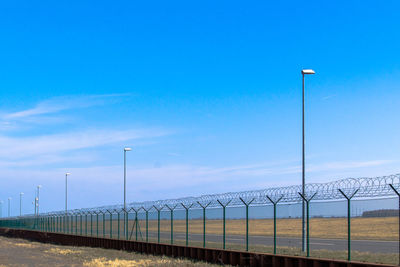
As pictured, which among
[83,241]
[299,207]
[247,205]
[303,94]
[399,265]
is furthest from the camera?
[83,241]

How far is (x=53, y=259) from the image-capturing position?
28.6 meters

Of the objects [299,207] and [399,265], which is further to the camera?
[299,207]

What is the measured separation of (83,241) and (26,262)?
38.5 ft

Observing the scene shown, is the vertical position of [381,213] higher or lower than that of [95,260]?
higher

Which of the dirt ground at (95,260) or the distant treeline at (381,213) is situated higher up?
the distant treeline at (381,213)

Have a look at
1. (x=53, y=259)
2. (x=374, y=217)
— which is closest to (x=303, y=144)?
(x=374, y=217)

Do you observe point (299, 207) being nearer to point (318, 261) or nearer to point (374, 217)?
point (374, 217)

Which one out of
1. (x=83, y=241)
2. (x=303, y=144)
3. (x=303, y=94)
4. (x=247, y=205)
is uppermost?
(x=303, y=94)

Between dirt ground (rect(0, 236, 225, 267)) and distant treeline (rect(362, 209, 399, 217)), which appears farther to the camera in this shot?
dirt ground (rect(0, 236, 225, 267))

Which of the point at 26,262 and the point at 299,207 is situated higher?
the point at 299,207

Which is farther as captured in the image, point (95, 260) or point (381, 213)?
point (95, 260)

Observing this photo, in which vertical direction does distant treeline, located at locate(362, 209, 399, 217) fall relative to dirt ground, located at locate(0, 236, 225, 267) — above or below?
above

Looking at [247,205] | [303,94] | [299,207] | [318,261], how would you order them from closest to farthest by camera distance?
1. [318,261]
2. [247,205]
3. [299,207]
4. [303,94]

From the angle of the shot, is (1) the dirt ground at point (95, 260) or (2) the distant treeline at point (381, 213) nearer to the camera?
(2) the distant treeline at point (381, 213)
